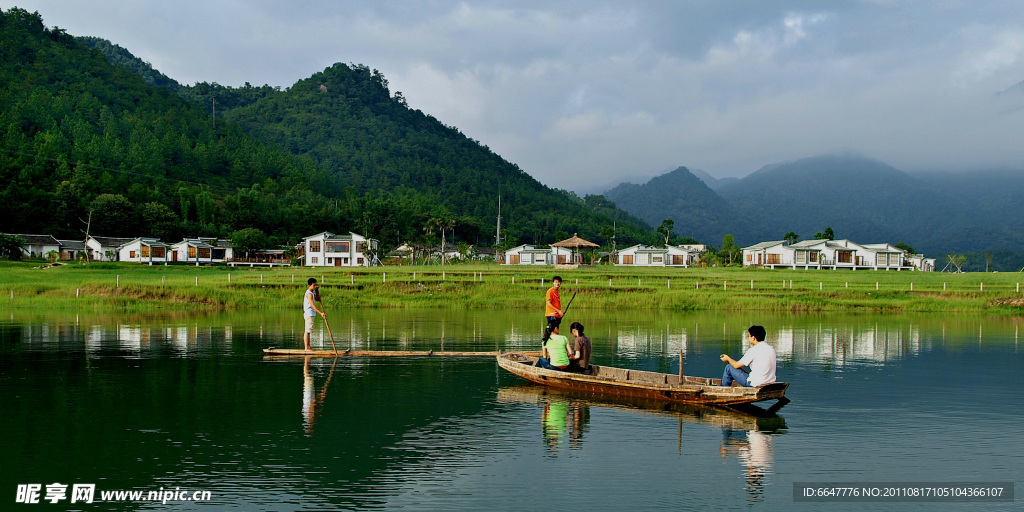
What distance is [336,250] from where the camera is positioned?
99.4 meters

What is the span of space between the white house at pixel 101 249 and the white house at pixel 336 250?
77.1ft

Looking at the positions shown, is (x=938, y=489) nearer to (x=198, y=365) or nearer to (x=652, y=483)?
(x=652, y=483)

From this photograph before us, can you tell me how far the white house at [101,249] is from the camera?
91.4 meters

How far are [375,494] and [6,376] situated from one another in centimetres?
1360

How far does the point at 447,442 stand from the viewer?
12.3 m

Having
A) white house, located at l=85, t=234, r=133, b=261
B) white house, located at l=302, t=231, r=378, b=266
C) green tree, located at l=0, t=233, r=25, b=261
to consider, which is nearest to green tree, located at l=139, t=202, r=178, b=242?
white house, located at l=85, t=234, r=133, b=261

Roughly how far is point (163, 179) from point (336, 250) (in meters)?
49.6

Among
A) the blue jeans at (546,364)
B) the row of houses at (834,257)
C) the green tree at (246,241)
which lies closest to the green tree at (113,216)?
the green tree at (246,241)

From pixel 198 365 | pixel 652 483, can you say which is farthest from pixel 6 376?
pixel 652 483

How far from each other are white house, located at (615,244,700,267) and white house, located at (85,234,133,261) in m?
68.7

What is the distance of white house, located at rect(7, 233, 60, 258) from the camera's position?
8594 centimetres

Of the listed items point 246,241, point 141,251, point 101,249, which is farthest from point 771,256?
point 101,249

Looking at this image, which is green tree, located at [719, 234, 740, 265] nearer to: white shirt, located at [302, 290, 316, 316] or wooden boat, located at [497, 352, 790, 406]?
white shirt, located at [302, 290, 316, 316]

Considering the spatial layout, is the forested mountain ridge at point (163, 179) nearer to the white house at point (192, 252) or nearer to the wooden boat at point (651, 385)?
the white house at point (192, 252)
